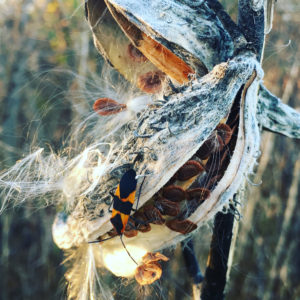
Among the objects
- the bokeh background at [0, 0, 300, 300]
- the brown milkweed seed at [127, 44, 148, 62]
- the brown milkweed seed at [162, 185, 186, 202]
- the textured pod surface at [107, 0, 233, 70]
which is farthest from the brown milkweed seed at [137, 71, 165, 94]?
the bokeh background at [0, 0, 300, 300]

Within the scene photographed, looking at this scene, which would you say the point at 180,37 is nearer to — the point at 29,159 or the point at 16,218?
the point at 29,159

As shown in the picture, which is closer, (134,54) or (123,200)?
(123,200)

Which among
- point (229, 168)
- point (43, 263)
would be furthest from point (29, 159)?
point (43, 263)

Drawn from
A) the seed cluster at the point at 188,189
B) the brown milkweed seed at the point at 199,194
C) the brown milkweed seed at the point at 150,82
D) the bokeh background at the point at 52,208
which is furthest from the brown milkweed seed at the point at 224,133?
the bokeh background at the point at 52,208

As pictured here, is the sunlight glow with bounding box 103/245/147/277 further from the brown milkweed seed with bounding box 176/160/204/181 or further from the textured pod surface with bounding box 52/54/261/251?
the brown milkweed seed with bounding box 176/160/204/181

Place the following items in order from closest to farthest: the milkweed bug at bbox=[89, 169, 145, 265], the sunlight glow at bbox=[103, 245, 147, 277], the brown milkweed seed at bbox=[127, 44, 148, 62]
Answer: the milkweed bug at bbox=[89, 169, 145, 265], the sunlight glow at bbox=[103, 245, 147, 277], the brown milkweed seed at bbox=[127, 44, 148, 62]

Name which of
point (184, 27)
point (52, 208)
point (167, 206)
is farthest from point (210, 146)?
point (52, 208)

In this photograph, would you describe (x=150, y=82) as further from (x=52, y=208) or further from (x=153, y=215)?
(x=52, y=208)

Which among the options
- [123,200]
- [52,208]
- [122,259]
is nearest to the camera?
[123,200]

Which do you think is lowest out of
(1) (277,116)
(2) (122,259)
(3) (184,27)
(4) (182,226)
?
(2) (122,259)

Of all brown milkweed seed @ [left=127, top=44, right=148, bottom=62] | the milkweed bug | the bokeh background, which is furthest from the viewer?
the bokeh background
